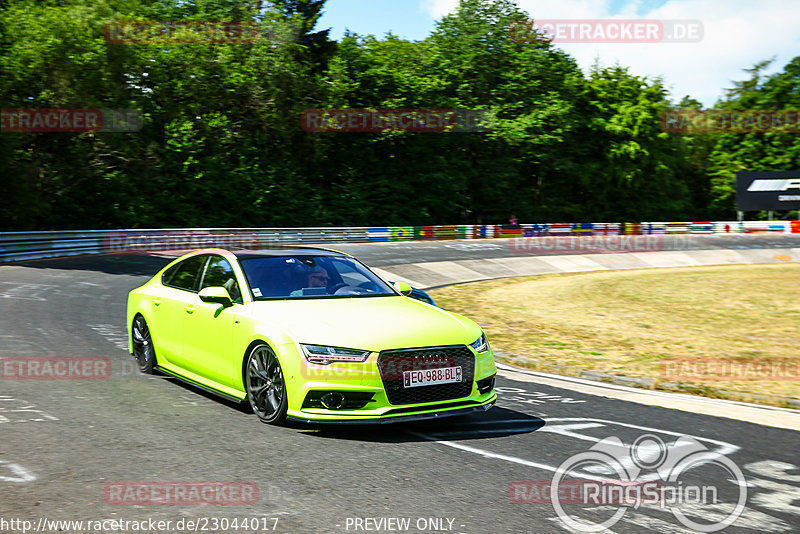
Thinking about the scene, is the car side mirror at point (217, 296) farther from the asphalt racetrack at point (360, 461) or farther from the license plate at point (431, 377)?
the license plate at point (431, 377)

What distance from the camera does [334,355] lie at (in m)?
6.42

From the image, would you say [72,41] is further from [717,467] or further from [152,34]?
[717,467]

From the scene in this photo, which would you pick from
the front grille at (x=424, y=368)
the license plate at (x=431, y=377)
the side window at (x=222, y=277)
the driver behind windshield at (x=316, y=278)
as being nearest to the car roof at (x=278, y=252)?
the side window at (x=222, y=277)

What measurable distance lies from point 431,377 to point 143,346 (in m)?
4.19

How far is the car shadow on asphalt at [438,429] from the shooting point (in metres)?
6.64

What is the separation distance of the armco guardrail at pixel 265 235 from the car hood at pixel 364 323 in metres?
10.6

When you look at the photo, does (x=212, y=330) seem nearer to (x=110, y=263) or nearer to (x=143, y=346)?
(x=143, y=346)

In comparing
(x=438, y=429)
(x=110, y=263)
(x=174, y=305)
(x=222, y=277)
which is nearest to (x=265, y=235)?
(x=110, y=263)

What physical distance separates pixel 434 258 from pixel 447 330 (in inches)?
944

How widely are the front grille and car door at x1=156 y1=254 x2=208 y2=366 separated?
267cm

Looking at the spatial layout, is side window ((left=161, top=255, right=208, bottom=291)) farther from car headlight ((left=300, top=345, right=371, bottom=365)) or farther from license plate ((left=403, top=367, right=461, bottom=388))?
license plate ((left=403, top=367, right=461, bottom=388))

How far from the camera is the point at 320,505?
4.90 metres

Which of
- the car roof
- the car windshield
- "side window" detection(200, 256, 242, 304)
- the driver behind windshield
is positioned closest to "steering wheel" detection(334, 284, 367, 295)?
the car windshield

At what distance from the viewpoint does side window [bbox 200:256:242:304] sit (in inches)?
301
